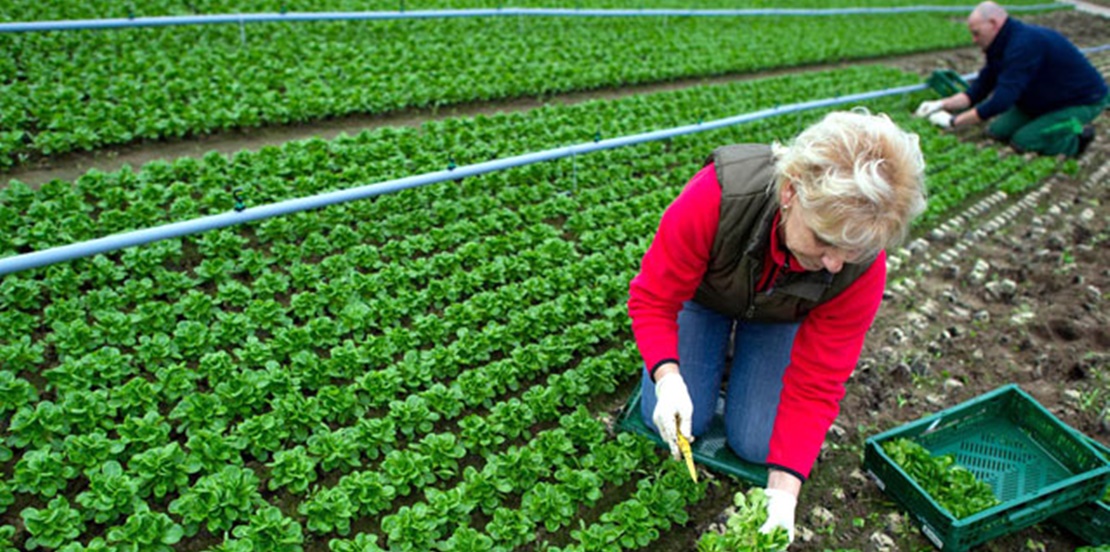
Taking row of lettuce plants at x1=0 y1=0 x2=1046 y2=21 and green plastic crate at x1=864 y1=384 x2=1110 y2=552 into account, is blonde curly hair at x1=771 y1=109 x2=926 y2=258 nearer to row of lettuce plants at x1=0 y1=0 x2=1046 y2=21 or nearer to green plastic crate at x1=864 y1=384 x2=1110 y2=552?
green plastic crate at x1=864 y1=384 x2=1110 y2=552

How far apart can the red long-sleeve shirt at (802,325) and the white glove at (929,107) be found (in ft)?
23.1

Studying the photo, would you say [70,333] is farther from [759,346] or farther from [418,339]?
[759,346]

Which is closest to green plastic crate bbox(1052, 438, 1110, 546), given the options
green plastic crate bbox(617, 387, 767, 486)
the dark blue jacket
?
green plastic crate bbox(617, 387, 767, 486)

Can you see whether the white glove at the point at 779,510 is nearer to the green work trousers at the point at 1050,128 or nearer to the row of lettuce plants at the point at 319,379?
the row of lettuce plants at the point at 319,379

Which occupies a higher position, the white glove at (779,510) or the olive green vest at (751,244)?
the olive green vest at (751,244)

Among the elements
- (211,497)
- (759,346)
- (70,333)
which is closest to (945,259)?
(759,346)

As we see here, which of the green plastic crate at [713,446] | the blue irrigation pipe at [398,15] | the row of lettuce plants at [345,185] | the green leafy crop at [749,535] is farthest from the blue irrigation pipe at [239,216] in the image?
the green leafy crop at [749,535]

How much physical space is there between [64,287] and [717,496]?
3.73m

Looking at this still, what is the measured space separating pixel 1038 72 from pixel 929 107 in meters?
1.19

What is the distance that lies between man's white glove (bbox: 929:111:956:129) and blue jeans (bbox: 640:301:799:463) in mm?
6601

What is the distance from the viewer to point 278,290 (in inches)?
172

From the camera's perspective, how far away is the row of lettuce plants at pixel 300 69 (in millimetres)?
5738

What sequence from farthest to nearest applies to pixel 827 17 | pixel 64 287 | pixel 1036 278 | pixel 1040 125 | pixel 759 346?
pixel 827 17
pixel 1040 125
pixel 1036 278
pixel 64 287
pixel 759 346

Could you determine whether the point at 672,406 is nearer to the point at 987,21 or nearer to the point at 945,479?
the point at 945,479
